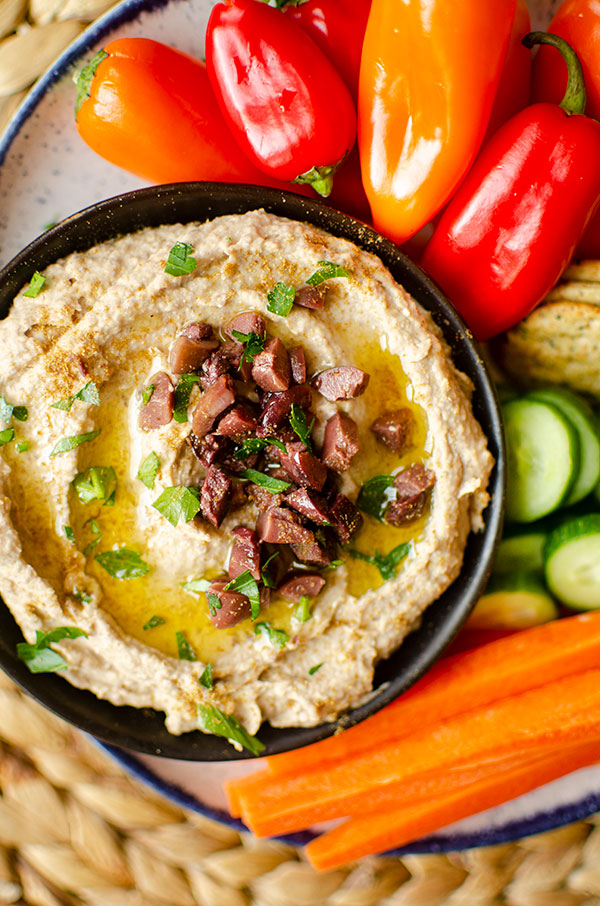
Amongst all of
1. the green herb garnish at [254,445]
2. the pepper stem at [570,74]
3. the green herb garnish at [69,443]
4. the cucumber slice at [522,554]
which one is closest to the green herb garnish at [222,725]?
the green herb garnish at [254,445]

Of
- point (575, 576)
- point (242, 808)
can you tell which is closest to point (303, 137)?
point (575, 576)

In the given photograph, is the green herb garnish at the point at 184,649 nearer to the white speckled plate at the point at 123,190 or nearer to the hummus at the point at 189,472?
the hummus at the point at 189,472

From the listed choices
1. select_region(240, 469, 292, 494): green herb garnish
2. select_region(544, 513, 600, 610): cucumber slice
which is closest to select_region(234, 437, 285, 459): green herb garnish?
select_region(240, 469, 292, 494): green herb garnish

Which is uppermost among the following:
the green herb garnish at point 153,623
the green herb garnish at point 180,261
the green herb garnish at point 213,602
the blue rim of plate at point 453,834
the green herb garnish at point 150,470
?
the green herb garnish at point 180,261

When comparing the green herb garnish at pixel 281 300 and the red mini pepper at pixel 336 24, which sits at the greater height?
the red mini pepper at pixel 336 24

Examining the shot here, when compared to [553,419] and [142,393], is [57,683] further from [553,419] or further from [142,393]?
[553,419]

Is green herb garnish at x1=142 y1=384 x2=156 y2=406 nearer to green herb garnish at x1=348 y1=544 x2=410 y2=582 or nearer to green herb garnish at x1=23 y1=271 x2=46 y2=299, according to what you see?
green herb garnish at x1=23 y1=271 x2=46 y2=299
